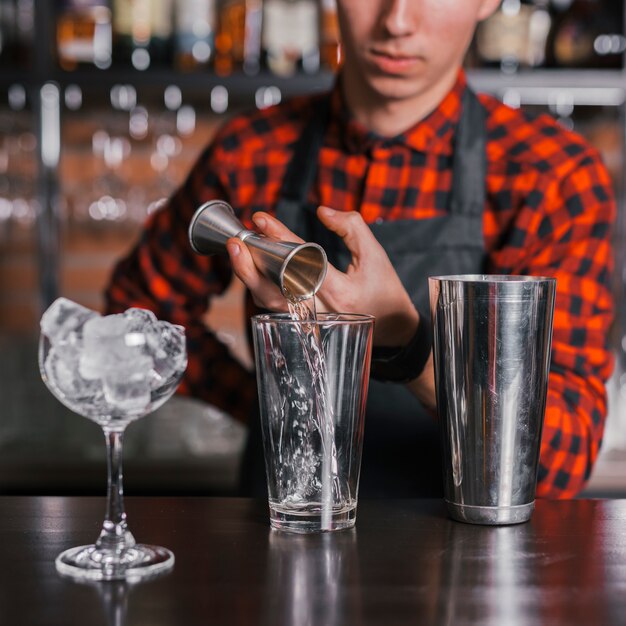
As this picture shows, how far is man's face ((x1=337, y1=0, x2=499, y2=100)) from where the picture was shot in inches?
49.8

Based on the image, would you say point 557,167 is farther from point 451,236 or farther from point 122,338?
point 122,338

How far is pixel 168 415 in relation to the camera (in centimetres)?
208

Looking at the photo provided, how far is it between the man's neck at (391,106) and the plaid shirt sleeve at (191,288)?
0.77 ft

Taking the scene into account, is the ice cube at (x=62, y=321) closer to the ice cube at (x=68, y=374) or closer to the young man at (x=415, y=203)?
the ice cube at (x=68, y=374)

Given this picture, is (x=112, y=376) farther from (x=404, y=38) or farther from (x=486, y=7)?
(x=486, y=7)

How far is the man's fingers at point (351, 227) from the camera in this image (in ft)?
3.05

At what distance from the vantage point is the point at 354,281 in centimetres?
97

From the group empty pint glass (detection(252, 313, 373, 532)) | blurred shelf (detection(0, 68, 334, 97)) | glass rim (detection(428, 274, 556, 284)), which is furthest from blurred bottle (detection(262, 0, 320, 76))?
empty pint glass (detection(252, 313, 373, 532))

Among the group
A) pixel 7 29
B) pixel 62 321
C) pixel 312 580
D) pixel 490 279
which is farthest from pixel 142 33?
pixel 312 580

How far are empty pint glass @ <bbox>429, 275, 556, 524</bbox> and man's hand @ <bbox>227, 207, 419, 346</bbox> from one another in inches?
5.4

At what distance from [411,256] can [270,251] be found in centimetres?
54

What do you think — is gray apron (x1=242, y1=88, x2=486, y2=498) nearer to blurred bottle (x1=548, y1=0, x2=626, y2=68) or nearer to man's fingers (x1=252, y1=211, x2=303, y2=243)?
man's fingers (x1=252, y1=211, x2=303, y2=243)

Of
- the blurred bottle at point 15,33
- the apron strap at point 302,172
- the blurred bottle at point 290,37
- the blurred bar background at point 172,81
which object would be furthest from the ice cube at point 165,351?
the blurred bottle at point 15,33

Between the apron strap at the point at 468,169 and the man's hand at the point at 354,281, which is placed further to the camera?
the apron strap at the point at 468,169
